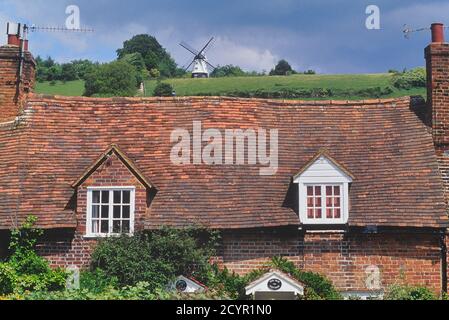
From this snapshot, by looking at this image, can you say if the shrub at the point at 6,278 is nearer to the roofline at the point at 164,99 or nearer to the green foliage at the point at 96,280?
the green foliage at the point at 96,280

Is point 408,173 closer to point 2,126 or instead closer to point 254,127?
point 254,127

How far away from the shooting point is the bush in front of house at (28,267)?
16922 mm

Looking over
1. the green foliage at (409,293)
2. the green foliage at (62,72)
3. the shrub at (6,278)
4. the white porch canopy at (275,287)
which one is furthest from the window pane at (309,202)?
the green foliage at (62,72)

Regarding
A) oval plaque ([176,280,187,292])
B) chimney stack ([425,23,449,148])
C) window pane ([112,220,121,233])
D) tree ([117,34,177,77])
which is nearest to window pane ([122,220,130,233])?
window pane ([112,220,121,233])

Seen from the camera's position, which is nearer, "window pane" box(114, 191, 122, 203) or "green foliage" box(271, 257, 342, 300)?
"green foliage" box(271, 257, 342, 300)

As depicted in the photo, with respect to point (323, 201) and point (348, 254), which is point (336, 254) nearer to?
point (348, 254)

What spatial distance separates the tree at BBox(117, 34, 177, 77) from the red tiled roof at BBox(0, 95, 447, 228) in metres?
72.3

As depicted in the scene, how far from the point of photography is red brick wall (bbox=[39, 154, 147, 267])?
18.1 m

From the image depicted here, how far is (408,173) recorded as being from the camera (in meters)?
19.3

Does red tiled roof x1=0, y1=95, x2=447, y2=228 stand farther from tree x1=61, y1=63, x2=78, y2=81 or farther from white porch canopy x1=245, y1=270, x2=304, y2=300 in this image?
tree x1=61, y1=63, x2=78, y2=81

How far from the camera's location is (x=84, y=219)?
18.2 meters

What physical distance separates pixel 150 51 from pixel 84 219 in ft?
259
